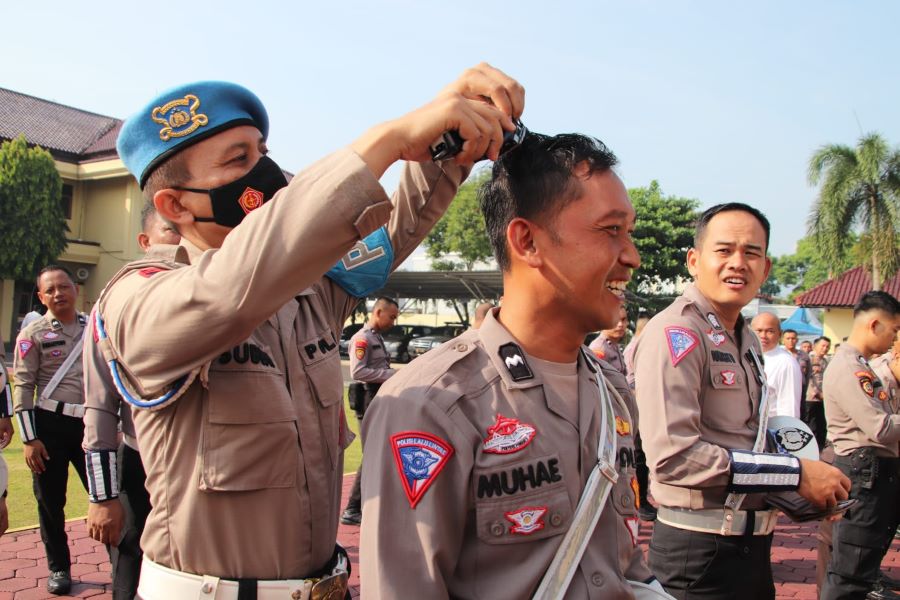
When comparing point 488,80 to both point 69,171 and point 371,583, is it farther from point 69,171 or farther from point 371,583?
point 69,171

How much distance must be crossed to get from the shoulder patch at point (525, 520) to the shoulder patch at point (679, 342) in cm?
164

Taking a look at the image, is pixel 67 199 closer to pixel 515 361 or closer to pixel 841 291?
pixel 515 361

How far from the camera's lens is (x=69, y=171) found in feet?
93.8

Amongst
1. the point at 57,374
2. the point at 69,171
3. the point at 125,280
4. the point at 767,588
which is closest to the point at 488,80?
the point at 125,280

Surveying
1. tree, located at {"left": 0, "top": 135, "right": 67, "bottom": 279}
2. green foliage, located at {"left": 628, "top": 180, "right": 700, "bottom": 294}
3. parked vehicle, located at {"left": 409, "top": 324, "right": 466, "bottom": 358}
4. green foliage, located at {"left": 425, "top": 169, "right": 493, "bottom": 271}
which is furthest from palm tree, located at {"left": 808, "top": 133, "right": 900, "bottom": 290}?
tree, located at {"left": 0, "top": 135, "right": 67, "bottom": 279}

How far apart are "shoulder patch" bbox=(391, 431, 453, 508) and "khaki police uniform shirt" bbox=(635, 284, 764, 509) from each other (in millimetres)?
1644

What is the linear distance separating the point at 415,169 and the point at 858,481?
4333 mm

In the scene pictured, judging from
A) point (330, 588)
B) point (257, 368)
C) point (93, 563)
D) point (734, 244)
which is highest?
point (734, 244)

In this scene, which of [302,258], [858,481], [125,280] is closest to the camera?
[302,258]

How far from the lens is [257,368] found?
1.78 metres

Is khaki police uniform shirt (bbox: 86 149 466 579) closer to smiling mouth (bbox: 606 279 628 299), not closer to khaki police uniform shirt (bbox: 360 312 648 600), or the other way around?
khaki police uniform shirt (bbox: 360 312 648 600)

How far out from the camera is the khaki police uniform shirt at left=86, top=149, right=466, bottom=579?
121 centimetres

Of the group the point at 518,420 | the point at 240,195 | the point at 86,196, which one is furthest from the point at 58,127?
the point at 518,420

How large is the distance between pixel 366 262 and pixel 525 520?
96cm
